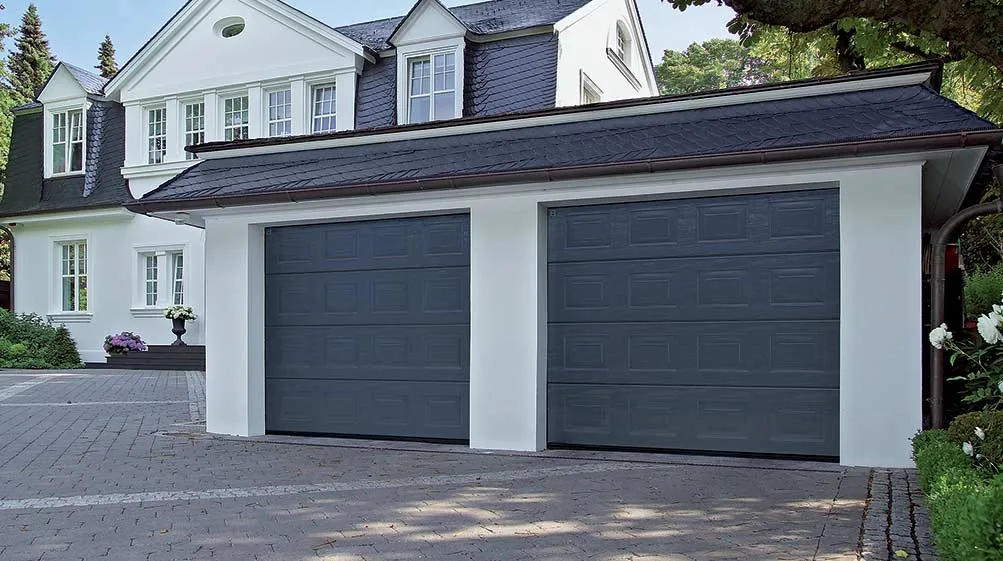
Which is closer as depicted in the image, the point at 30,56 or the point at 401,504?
the point at 401,504

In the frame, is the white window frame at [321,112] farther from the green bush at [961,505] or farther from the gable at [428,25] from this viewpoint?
the green bush at [961,505]

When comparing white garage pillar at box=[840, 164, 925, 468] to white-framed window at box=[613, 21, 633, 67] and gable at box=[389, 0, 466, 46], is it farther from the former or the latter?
white-framed window at box=[613, 21, 633, 67]

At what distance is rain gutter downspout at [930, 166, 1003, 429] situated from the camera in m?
7.90

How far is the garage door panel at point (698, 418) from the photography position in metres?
8.27

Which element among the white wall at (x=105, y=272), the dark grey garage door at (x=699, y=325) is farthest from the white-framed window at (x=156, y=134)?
the dark grey garage door at (x=699, y=325)

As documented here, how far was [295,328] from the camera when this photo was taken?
10648 mm

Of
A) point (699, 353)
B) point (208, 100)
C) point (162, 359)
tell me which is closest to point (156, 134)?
point (208, 100)

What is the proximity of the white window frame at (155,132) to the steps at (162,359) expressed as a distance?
484 centimetres

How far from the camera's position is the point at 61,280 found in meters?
24.2

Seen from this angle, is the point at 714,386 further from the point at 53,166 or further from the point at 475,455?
the point at 53,166

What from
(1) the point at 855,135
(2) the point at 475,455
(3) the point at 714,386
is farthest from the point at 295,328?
(1) the point at 855,135

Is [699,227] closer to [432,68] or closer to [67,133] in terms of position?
[432,68]

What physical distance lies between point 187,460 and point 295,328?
224cm

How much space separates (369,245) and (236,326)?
1929 millimetres
